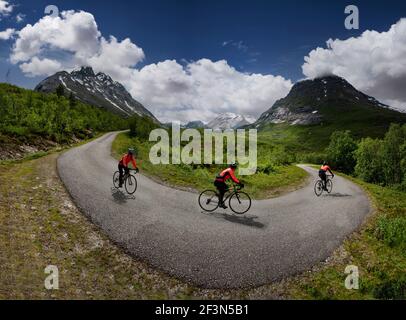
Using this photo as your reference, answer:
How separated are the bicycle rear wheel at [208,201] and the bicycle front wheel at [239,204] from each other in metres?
1.01

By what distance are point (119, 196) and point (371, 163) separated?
252 feet

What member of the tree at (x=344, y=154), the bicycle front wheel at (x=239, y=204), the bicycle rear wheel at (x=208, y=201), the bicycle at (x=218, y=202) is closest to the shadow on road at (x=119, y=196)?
the bicycle rear wheel at (x=208, y=201)

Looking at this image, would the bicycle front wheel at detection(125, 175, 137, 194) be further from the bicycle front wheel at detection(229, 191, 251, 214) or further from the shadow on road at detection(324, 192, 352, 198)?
the shadow on road at detection(324, 192, 352, 198)

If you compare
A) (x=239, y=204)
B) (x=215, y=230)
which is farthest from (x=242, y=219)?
(x=215, y=230)

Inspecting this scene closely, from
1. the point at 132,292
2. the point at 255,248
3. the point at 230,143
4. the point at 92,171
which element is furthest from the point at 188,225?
the point at 230,143

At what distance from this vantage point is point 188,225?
12.7m

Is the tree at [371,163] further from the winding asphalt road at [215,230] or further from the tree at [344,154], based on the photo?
the winding asphalt road at [215,230]

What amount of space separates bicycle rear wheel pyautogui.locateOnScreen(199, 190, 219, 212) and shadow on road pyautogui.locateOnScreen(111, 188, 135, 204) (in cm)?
432

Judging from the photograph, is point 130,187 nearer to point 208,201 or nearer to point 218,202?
point 208,201

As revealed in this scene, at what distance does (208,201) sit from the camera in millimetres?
15375

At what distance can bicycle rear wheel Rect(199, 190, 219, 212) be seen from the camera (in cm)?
1547

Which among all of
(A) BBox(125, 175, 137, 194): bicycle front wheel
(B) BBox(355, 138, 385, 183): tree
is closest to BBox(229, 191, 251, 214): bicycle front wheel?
(A) BBox(125, 175, 137, 194): bicycle front wheel

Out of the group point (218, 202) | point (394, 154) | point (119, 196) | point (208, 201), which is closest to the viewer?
point (208, 201)

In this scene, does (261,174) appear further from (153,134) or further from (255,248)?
(153,134)
